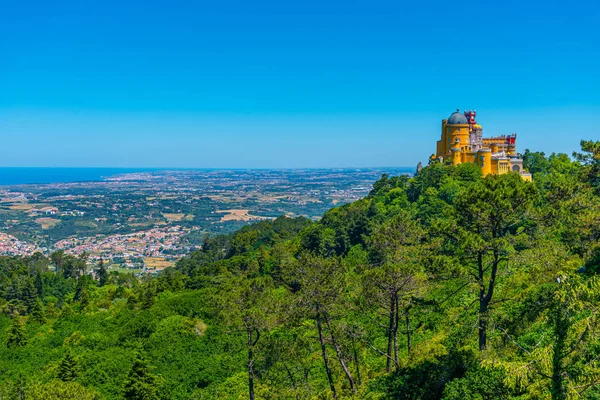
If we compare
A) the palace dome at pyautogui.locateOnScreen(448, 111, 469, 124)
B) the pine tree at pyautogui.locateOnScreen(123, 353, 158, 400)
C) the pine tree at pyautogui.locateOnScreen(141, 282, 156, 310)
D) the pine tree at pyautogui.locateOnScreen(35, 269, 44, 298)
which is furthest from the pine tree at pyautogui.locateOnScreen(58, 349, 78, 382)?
the palace dome at pyautogui.locateOnScreen(448, 111, 469, 124)

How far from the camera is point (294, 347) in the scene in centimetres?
1455

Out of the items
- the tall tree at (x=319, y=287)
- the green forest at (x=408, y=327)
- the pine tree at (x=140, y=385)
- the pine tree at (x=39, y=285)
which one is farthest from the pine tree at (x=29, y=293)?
the tall tree at (x=319, y=287)

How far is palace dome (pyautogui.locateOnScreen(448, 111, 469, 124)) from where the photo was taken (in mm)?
46000

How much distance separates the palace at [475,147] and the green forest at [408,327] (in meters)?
23.6

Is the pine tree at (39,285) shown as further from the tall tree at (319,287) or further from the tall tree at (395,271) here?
the tall tree at (395,271)

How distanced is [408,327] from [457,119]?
116 ft

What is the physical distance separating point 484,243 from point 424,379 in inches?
160

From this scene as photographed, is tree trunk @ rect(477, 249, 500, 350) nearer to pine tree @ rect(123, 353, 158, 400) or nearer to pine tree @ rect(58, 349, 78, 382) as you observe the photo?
pine tree @ rect(123, 353, 158, 400)

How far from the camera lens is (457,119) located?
46.2m

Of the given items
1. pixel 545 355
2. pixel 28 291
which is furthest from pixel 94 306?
pixel 545 355

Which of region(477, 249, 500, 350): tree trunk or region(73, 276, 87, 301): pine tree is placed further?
region(73, 276, 87, 301): pine tree

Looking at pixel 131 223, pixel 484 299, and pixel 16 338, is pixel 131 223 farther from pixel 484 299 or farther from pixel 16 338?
pixel 484 299

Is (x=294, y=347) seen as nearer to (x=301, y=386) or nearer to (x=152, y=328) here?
(x=301, y=386)

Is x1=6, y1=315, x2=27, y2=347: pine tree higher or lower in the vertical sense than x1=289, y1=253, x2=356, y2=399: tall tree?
lower
